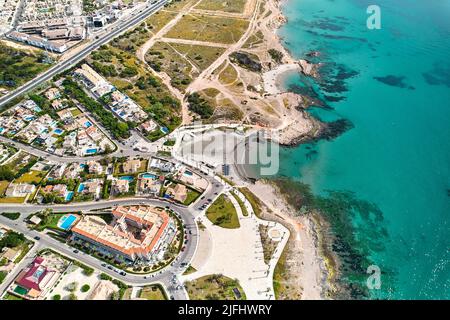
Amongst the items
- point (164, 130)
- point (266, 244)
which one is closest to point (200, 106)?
point (164, 130)

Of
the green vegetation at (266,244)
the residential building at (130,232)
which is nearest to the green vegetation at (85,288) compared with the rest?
the residential building at (130,232)

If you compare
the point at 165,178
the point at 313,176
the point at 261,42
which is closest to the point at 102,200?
the point at 165,178

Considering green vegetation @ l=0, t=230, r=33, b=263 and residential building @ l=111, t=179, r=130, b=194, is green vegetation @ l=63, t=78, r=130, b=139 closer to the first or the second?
residential building @ l=111, t=179, r=130, b=194

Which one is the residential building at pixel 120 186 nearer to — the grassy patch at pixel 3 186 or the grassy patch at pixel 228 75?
the grassy patch at pixel 3 186

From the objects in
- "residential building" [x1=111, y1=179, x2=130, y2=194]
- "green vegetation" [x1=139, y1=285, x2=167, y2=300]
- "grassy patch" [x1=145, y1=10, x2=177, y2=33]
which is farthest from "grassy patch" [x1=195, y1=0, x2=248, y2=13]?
Answer: "green vegetation" [x1=139, y1=285, x2=167, y2=300]

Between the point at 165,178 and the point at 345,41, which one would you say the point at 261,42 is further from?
the point at 165,178
